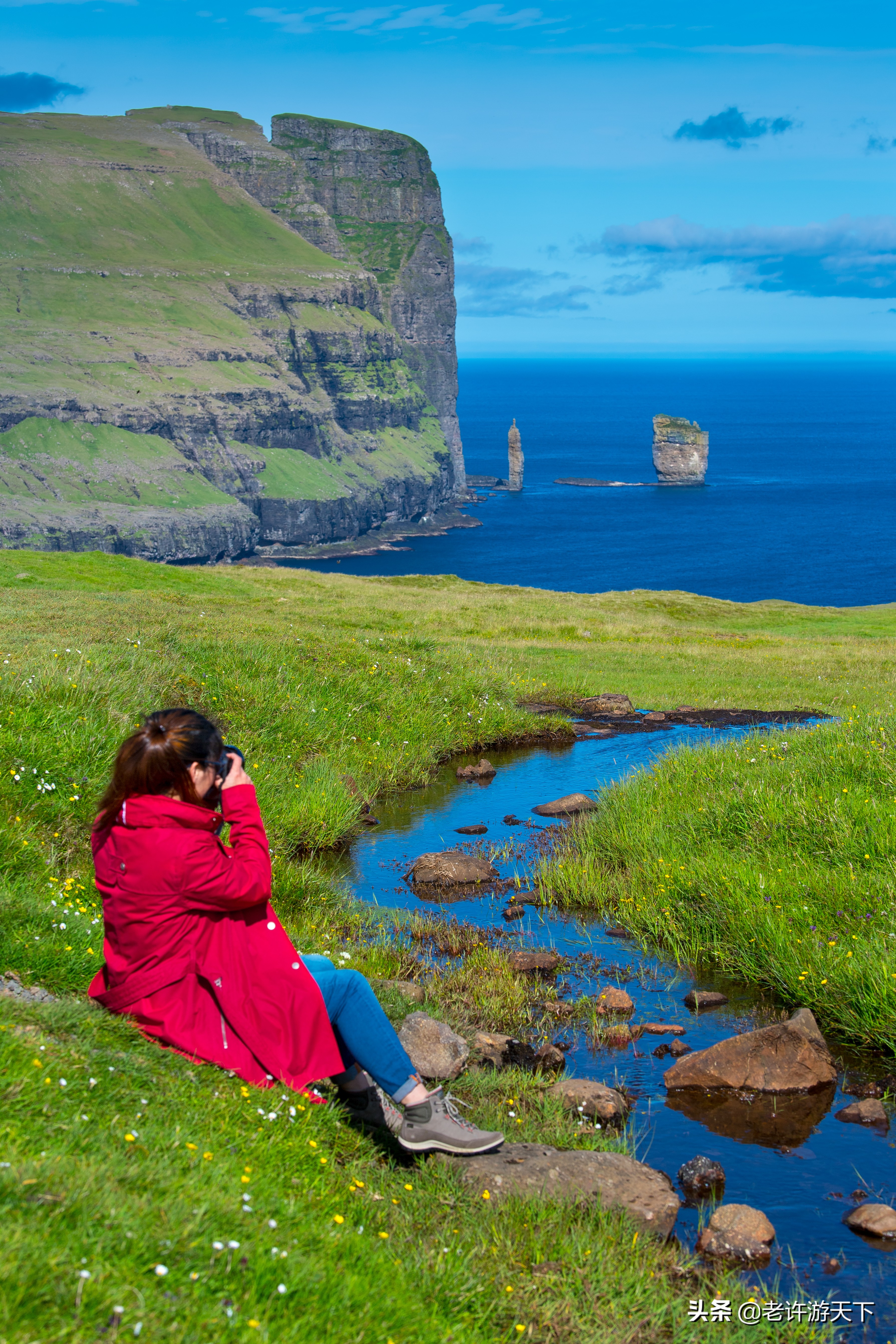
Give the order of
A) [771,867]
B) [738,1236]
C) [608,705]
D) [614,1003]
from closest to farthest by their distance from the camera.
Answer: [738,1236] → [614,1003] → [771,867] → [608,705]

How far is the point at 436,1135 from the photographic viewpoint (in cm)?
618

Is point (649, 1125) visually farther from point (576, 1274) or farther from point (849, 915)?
point (849, 915)

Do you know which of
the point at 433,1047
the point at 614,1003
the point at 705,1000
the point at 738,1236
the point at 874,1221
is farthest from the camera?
the point at 705,1000

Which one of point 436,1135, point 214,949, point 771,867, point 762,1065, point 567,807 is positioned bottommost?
point 567,807

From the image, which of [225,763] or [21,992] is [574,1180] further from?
[21,992]

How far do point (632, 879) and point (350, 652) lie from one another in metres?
11.5

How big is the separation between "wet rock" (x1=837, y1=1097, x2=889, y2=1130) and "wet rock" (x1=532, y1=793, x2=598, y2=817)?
332 inches

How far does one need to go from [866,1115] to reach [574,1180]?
3.37 meters

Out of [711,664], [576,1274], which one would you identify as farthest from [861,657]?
[576,1274]

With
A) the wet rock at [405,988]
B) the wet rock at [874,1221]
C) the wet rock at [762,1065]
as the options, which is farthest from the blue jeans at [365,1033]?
the wet rock at [762,1065]

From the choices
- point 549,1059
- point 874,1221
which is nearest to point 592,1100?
point 549,1059

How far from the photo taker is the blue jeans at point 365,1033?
6.21m

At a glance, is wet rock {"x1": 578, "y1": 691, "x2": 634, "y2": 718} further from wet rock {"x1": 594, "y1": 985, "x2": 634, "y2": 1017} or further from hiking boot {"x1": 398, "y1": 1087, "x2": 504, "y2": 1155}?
hiking boot {"x1": 398, "y1": 1087, "x2": 504, "y2": 1155}

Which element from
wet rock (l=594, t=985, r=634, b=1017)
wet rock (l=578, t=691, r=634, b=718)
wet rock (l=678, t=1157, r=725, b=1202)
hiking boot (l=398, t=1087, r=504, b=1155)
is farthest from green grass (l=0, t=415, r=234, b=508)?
hiking boot (l=398, t=1087, r=504, b=1155)
